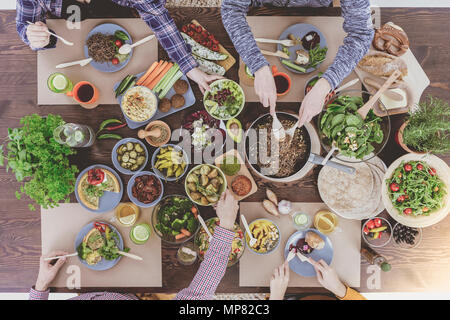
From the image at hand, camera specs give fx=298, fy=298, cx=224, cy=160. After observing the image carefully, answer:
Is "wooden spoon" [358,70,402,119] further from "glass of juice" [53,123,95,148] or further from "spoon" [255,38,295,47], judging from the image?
"glass of juice" [53,123,95,148]

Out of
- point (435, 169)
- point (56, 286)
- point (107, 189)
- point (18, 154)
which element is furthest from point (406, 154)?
point (56, 286)

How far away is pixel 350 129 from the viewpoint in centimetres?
149

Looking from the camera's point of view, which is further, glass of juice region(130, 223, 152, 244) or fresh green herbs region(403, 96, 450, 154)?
glass of juice region(130, 223, 152, 244)

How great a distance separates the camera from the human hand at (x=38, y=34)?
5.43 ft

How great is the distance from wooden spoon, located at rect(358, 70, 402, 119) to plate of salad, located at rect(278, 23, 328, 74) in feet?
1.16

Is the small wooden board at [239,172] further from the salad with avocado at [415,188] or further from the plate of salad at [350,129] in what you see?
the salad with avocado at [415,188]

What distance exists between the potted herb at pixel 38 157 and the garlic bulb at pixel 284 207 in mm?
1167

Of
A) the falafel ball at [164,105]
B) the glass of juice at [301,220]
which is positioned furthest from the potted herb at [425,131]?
the falafel ball at [164,105]

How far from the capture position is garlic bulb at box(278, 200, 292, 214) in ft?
5.62

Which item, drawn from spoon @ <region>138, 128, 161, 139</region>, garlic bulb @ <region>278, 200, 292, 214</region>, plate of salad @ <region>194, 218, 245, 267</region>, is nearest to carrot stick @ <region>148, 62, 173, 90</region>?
spoon @ <region>138, 128, 161, 139</region>

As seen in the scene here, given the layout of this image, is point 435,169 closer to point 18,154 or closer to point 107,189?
point 107,189

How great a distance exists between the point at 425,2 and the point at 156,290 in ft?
9.26

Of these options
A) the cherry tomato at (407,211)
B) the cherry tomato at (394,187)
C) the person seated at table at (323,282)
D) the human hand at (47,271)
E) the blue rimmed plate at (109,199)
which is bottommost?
the human hand at (47,271)

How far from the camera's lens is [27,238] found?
5.88 feet
